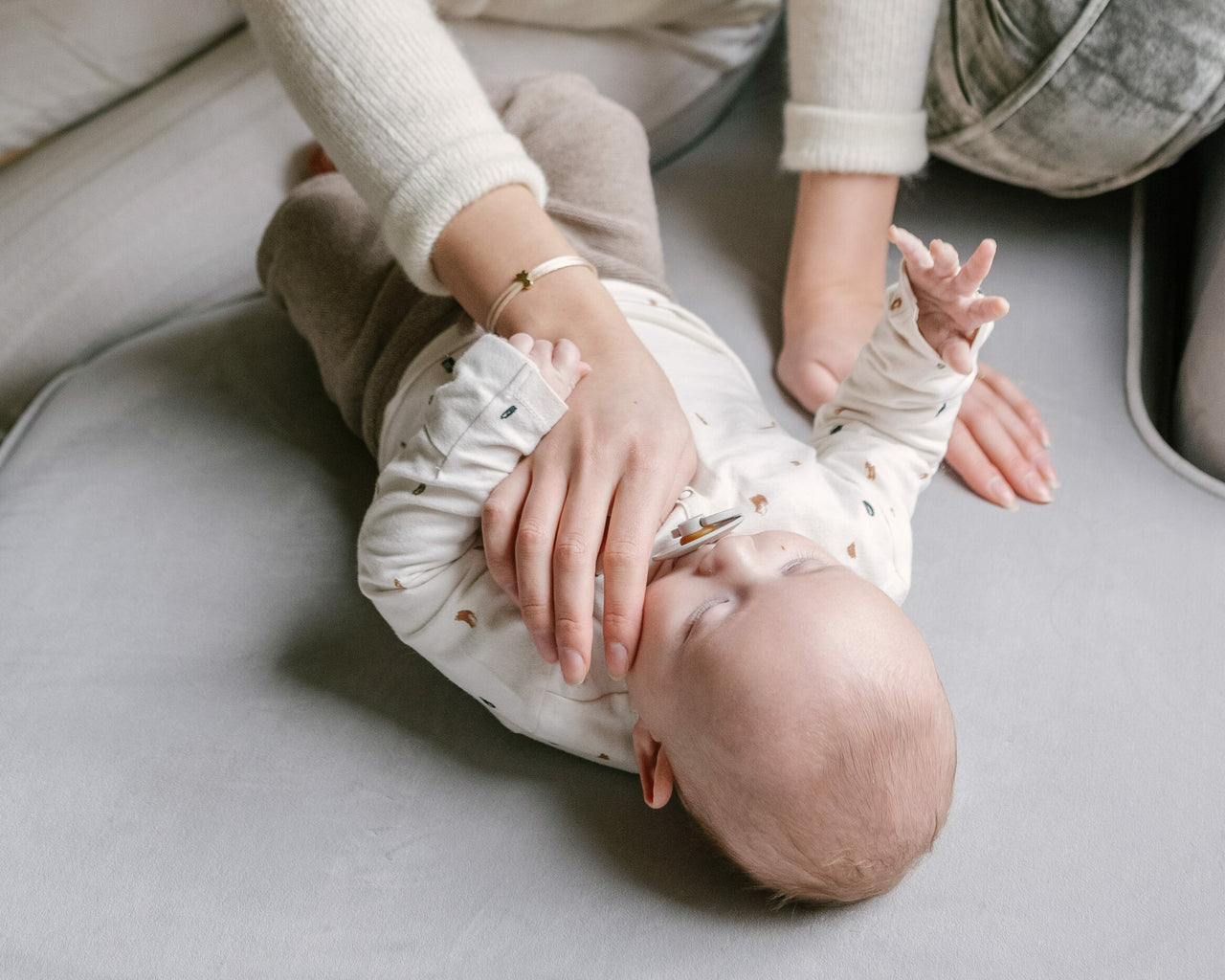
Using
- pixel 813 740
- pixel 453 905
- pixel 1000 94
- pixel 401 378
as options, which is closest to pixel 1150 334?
pixel 1000 94

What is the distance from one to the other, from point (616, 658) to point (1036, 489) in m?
0.49

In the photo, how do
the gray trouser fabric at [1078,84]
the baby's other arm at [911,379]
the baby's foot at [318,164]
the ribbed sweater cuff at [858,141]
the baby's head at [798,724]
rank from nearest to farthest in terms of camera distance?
the baby's head at [798,724] → the baby's other arm at [911,379] → the gray trouser fabric at [1078,84] → the ribbed sweater cuff at [858,141] → the baby's foot at [318,164]

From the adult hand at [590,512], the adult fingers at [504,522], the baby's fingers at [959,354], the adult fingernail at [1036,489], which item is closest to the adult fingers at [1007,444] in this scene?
the adult fingernail at [1036,489]

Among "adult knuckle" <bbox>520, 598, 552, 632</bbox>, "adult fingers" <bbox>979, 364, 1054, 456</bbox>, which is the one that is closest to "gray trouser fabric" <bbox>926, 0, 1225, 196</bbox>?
"adult fingers" <bbox>979, 364, 1054, 456</bbox>

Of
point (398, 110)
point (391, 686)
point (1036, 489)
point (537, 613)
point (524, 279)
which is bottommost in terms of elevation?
point (1036, 489)

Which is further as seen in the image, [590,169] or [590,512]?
[590,169]

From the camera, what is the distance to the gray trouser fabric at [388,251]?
0.92 m

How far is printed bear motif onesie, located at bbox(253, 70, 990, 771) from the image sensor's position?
2.29 feet

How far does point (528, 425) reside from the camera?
683 millimetres

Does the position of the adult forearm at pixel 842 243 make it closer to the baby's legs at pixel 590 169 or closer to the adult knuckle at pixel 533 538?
the baby's legs at pixel 590 169

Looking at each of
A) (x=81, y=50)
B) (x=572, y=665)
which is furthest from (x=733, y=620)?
(x=81, y=50)

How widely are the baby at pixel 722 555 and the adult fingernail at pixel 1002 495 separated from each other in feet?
0.26

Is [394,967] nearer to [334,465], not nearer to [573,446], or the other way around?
[573,446]

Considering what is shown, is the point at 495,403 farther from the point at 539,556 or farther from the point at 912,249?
the point at 912,249
